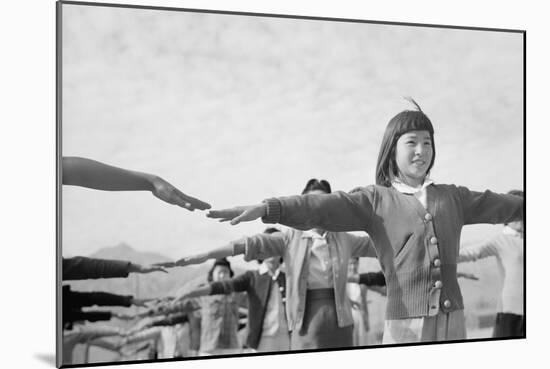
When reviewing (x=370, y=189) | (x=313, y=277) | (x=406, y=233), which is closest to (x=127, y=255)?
(x=313, y=277)

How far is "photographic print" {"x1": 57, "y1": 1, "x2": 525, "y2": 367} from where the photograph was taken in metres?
4.59

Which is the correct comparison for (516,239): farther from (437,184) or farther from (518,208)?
(437,184)

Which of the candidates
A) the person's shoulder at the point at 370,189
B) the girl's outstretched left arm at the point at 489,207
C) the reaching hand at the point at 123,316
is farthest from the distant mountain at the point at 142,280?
the girl's outstretched left arm at the point at 489,207

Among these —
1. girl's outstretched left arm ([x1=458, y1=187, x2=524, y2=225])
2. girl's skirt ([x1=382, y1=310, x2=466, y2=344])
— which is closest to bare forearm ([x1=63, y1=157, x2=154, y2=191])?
girl's skirt ([x1=382, y1=310, x2=466, y2=344])

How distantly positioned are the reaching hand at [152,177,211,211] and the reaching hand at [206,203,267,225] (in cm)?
8

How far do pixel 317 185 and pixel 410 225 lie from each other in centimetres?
57

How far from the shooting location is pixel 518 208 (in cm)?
542

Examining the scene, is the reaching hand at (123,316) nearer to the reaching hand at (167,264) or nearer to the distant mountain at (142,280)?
the distant mountain at (142,280)

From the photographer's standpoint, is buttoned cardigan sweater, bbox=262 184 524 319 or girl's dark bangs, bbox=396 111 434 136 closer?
buttoned cardigan sweater, bbox=262 184 524 319

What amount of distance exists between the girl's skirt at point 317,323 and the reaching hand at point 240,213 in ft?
1.64

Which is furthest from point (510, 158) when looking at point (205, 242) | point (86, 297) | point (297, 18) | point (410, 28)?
point (86, 297)

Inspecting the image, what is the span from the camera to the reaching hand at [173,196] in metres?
4.66

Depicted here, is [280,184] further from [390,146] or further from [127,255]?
[127,255]

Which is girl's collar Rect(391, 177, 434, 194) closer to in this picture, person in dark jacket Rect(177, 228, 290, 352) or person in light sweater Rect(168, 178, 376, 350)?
person in light sweater Rect(168, 178, 376, 350)
